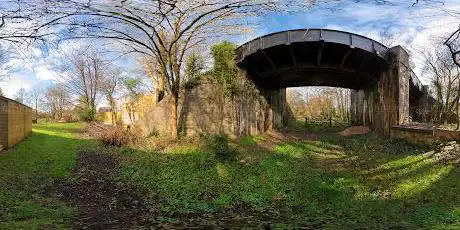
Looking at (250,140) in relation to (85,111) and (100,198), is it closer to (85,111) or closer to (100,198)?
(100,198)

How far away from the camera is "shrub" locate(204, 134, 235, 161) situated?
606 inches

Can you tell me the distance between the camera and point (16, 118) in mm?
→ 18188

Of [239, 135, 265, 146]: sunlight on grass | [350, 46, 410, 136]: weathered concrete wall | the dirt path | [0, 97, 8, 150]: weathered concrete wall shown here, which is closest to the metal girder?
[350, 46, 410, 136]: weathered concrete wall

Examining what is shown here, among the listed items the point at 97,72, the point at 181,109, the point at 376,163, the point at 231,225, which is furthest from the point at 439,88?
the point at 97,72

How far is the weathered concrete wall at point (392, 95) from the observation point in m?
19.5

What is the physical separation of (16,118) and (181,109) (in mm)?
7642

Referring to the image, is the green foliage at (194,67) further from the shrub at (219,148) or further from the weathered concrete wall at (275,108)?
the weathered concrete wall at (275,108)

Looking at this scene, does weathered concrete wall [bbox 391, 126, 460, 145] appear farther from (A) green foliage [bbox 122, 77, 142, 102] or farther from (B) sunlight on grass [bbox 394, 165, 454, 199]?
(A) green foliage [bbox 122, 77, 142, 102]

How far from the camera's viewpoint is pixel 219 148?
16.2m

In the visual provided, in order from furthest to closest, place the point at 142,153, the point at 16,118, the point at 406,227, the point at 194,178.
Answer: the point at 16,118, the point at 142,153, the point at 194,178, the point at 406,227

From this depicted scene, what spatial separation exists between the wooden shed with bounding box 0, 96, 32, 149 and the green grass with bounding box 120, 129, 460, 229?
4.70m

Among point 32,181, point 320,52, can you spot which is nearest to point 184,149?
point 32,181

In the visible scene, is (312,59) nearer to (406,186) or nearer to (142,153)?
(142,153)

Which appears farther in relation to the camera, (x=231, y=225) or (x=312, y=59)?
(x=312, y=59)
